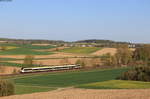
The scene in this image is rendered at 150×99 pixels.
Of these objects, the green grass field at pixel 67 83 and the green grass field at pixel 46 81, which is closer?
the green grass field at pixel 67 83

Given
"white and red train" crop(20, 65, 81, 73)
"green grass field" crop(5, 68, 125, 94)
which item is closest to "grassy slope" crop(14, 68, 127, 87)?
"green grass field" crop(5, 68, 125, 94)

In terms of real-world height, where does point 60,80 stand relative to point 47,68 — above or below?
below

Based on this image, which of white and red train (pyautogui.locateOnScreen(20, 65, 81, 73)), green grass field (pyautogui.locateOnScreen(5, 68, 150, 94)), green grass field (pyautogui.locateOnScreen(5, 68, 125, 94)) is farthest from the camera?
white and red train (pyautogui.locateOnScreen(20, 65, 81, 73))

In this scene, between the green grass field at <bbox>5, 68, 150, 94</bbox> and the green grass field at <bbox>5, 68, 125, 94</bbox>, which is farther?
the green grass field at <bbox>5, 68, 125, 94</bbox>

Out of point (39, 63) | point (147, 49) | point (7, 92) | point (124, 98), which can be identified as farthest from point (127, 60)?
point (124, 98)

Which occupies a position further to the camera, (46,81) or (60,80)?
(60,80)

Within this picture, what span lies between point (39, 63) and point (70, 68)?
1135 cm

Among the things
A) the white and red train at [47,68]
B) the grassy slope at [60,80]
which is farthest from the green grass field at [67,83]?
the white and red train at [47,68]

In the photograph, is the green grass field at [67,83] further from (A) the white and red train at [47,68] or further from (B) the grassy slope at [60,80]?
(A) the white and red train at [47,68]

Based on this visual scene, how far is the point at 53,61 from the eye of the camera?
332 ft

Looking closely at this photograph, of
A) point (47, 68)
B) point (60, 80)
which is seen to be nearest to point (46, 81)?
point (60, 80)

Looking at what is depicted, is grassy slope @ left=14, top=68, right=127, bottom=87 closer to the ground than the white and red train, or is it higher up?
closer to the ground

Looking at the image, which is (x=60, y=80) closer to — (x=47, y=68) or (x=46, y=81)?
(x=46, y=81)

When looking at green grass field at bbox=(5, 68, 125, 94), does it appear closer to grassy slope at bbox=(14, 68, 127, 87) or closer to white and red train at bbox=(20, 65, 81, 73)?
grassy slope at bbox=(14, 68, 127, 87)
